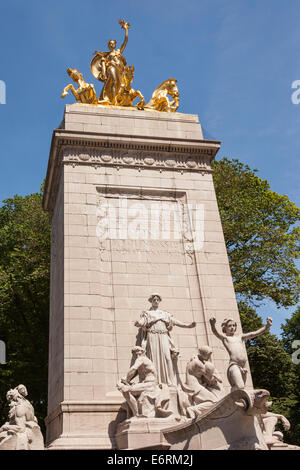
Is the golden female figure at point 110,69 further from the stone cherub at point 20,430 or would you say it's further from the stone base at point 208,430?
the stone base at point 208,430

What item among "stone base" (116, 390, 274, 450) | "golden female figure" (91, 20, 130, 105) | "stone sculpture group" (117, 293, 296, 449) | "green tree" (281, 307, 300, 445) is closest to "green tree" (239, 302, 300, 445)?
"green tree" (281, 307, 300, 445)

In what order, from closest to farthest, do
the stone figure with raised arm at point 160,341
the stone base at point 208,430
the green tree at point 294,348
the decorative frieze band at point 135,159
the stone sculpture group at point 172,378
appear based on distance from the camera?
the stone base at point 208,430
the stone sculpture group at point 172,378
the stone figure with raised arm at point 160,341
the decorative frieze band at point 135,159
the green tree at point 294,348

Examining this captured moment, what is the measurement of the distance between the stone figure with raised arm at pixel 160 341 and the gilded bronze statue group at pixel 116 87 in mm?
9315

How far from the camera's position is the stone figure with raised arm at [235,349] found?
35.8 feet

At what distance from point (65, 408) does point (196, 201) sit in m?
8.26

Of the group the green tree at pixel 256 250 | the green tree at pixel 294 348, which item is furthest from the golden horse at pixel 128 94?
the green tree at pixel 294 348

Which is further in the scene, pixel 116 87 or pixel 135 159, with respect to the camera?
pixel 116 87

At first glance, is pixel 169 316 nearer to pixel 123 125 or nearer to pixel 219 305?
pixel 219 305

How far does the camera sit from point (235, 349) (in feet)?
38.0

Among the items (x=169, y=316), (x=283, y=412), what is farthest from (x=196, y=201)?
(x=283, y=412)

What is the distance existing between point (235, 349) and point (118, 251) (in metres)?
5.87

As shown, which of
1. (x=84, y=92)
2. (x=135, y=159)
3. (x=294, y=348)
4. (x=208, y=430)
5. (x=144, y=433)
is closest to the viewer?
(x=208, y=430)

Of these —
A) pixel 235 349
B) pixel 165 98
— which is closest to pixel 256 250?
pixel 165 98

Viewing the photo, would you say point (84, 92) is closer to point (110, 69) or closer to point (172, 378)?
point (110, 69)
